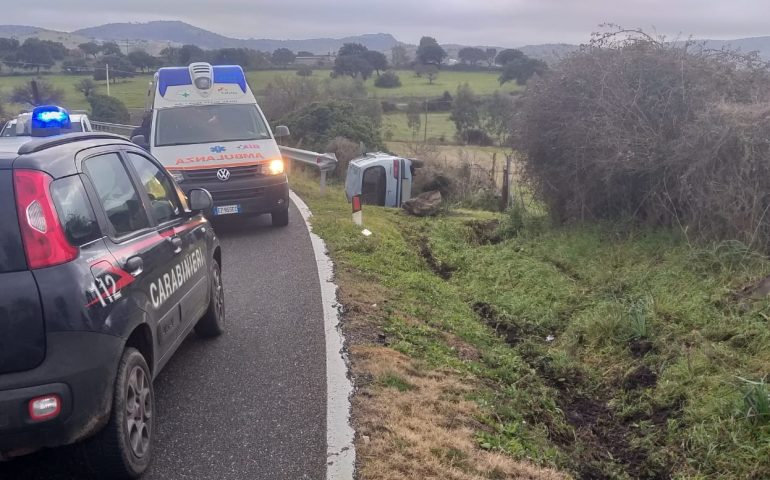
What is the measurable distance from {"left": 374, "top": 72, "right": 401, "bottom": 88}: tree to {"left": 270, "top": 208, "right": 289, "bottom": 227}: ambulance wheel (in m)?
46.0

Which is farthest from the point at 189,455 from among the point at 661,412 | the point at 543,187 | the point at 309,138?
the point at 309,138

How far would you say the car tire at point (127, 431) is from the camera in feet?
11.7

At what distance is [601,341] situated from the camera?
701 cm

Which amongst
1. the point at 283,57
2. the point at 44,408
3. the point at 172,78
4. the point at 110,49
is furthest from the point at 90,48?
the point at 44,408

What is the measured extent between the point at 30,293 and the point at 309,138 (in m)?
27.6

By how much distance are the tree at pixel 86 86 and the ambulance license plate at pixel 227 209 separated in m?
20.6

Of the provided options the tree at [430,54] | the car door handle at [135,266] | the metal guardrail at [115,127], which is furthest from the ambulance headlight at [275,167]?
the tree at [430,54]

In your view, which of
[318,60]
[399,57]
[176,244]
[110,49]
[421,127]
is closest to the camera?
[176,244]

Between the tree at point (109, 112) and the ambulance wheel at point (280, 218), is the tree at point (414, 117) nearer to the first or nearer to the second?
the tree at point (109, 112)

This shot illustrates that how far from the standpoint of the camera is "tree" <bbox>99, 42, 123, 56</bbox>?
40062 millimetres

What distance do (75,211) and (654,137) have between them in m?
7.83

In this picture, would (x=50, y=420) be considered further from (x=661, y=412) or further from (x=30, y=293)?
(x=661, y=412)

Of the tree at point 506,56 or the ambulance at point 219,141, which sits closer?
the ambulance at point 219,141

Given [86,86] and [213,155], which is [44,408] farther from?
[86,86]
